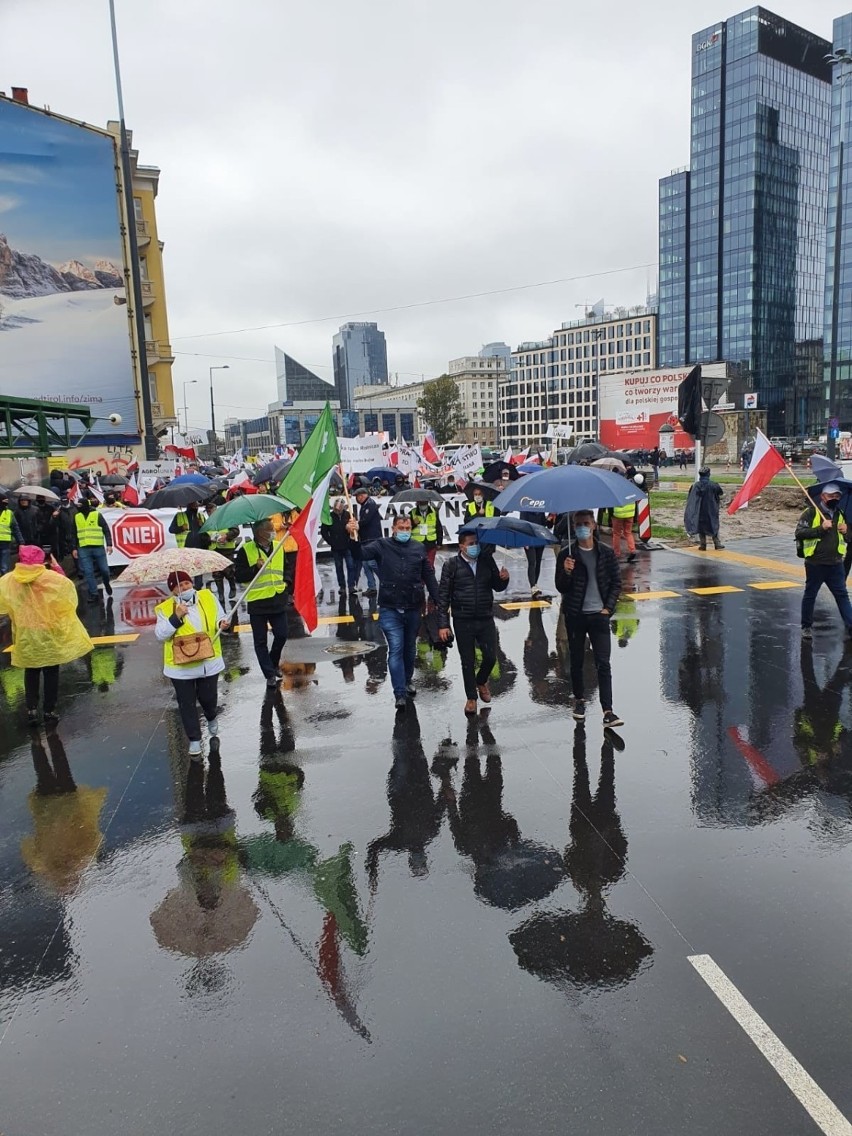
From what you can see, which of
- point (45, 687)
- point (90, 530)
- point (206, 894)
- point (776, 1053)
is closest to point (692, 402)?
point (90, 530)

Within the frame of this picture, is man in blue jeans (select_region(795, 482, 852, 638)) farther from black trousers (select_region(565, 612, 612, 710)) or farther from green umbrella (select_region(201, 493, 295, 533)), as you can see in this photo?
green umbrella (select_region(201, 493, 295, 533))

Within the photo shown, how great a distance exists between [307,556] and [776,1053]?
5116mm

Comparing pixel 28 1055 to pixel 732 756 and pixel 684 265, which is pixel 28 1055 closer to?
pixel 732 756

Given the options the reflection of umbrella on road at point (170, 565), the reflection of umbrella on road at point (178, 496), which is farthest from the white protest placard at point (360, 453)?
the reflection of umbrella on road at point (170, 565)

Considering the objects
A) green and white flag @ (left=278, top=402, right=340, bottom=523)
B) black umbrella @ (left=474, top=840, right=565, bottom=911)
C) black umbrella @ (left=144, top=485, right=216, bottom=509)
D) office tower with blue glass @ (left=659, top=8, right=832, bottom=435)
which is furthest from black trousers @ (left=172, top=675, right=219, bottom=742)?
office tower with blue glass @ (left=659, top=8, right=832, bottom=435)

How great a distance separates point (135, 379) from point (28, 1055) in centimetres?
4568

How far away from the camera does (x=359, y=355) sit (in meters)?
165

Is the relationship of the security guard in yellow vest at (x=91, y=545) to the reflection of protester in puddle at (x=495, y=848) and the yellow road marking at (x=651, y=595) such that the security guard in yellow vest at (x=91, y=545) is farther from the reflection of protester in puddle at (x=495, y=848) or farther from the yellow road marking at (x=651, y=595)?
the reflection of protester in puddle at (x=495, y=848)

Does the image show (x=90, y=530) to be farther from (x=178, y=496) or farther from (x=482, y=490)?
(x=482, y=490)

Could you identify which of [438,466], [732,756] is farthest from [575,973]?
[438,466]

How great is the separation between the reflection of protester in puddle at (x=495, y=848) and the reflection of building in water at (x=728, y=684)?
1.25 metres

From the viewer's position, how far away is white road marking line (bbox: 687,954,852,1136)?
294 centimetres

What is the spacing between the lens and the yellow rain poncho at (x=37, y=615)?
24.5ft

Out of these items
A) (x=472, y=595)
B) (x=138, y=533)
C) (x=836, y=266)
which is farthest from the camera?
(x=836, y=266)
